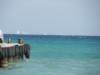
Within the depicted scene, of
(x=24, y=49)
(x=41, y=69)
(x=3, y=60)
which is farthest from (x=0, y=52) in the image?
(x=24, y=49)

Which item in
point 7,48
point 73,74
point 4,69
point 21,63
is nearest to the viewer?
point 73,74

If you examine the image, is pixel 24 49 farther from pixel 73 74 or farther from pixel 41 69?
pixel 73 74

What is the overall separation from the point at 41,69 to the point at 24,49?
276 inches

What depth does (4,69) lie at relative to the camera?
2978 centimetres

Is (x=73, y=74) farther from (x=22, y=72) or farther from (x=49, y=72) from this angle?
A: (x=22, y=72)


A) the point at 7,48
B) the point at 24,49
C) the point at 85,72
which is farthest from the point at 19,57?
the point at 85,72

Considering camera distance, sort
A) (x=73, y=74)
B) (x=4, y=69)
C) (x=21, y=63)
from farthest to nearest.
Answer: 1. (x=21, y=63)
2. (x=4, y=69)
3. (x=73, y=74)

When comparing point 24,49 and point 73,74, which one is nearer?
point 73,74

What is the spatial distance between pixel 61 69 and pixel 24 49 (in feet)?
23.5

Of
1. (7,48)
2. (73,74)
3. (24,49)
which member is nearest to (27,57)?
(24,49)

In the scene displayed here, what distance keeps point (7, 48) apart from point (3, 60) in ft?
3.98

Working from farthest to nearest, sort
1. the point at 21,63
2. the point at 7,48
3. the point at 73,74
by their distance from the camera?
1. the point at 21,63
2. the point at 7,48
3. the point at 73,74

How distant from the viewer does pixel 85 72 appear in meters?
28.9

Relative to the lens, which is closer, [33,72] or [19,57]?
[33,72]
